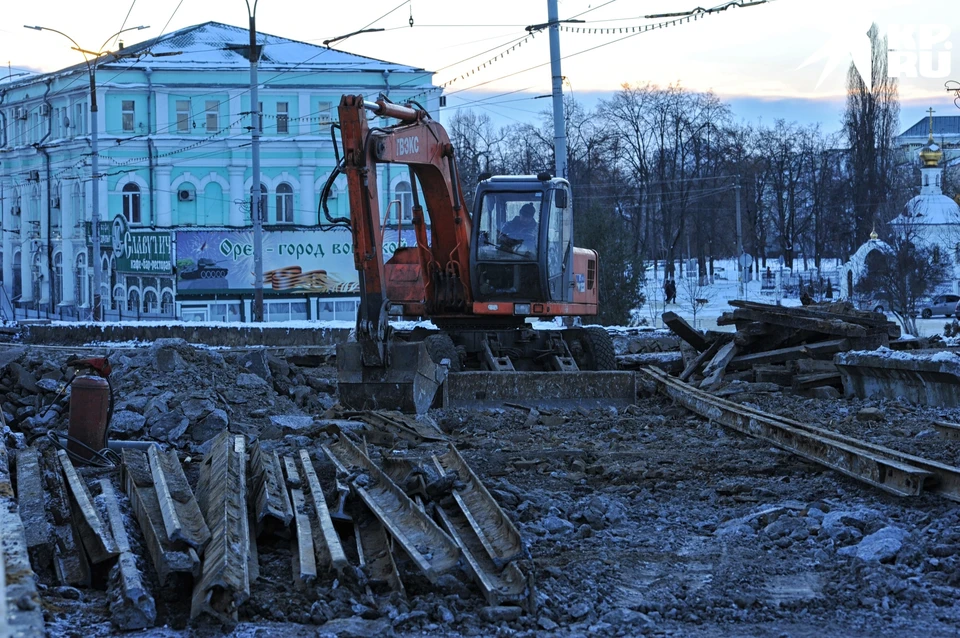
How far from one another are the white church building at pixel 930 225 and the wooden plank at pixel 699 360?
102ft

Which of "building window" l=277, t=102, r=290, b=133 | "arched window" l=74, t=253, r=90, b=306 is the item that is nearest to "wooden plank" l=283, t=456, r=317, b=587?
"building window" l=277, t=102, r=290, b=133

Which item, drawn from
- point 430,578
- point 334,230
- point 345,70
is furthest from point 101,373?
point 345,70

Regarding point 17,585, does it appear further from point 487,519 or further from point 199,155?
point 199,155

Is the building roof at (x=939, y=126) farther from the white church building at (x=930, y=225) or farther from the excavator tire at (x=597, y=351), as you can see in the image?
the excavator tire at (x=597, y=351)

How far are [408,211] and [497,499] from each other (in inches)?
1613

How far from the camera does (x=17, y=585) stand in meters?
4.96

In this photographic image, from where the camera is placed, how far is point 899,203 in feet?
217

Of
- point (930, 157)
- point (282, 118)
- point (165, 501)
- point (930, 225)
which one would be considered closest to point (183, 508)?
point (165, 501)

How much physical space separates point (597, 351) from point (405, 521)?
9958 millimetres

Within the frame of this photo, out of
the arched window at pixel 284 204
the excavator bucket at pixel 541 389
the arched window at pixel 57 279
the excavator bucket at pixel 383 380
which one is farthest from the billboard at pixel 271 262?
the excavator bucket at pixel 383 380

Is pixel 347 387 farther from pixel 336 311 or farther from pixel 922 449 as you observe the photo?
pixel 336 311

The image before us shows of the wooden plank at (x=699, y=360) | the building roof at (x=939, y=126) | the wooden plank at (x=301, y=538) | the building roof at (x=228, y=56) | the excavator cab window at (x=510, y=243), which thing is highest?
the building roof at (x=939, y=126)

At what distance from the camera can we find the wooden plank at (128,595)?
17.5ft

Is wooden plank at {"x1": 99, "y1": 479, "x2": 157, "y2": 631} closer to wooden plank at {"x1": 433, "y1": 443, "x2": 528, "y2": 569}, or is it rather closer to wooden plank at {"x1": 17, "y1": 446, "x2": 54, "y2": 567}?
wooden plank at {"x1": 17, "y1": 446, "x2": 54, "y2": 567}
